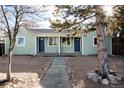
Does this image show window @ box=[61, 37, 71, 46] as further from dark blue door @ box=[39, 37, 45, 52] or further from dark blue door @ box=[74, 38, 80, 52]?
dark blue door @ box=[39, 37, 45, 52]

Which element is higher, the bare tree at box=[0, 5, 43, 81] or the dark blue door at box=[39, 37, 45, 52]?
the bare tree at box=[0, 5, 43, 81]

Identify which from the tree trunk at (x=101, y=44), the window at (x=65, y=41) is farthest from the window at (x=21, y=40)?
the tree trunk at (x=101, y=44)

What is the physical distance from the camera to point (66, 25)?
1087 cm

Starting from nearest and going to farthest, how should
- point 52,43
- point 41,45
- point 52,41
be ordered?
point 52,43, point 52,41, point 41,45

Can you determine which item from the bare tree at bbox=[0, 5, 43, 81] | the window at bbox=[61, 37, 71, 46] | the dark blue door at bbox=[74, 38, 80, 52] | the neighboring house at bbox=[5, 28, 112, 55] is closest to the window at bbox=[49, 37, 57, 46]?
the neighboring house at bbox=[5, 28, 112, 55]

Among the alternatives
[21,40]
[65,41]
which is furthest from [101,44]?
[65,41]

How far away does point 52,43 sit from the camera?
22.9 m

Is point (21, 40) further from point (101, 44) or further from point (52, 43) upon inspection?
point (101, 44)

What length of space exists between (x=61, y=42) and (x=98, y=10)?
1311cm

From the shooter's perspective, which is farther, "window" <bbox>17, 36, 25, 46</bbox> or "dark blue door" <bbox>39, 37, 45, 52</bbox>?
"dark blue door" <bbox>39, 37, 45, 52</bbox>

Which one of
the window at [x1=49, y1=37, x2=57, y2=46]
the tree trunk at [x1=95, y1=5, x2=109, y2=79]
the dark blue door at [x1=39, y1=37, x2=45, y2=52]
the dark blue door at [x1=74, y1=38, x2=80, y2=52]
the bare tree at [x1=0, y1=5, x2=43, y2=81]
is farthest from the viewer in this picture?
the dark blue door at [x1=39, y1=37, x2=45, y2=52]

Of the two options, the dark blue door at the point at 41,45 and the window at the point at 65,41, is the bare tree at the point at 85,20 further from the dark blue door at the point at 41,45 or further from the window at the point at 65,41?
the dark blue door at the point at 41,45

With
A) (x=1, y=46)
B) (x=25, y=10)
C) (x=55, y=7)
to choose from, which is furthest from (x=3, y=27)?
(x=1, y=46)

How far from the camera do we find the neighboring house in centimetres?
2162
